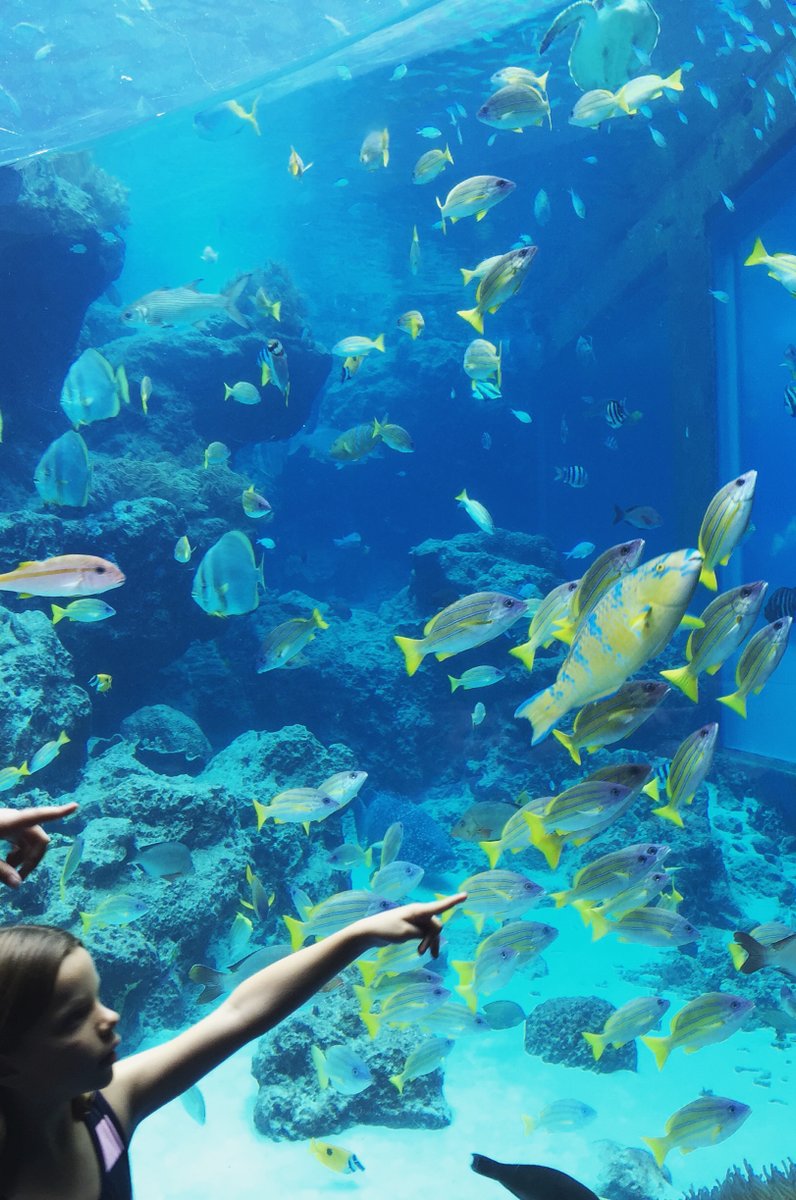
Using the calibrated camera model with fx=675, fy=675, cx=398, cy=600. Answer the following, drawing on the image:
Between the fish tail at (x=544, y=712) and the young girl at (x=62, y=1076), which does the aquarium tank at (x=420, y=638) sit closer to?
the fish tail at (x=544, y=712)

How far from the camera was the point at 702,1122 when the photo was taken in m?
3.39

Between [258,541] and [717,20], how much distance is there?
656 inches

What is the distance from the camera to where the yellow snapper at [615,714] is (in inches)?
125

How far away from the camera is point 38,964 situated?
40.9 inches

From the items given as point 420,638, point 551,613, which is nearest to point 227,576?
point 420,638

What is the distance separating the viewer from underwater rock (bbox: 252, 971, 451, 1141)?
4375 mm

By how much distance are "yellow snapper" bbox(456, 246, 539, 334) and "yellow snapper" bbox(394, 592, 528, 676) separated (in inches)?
77.1

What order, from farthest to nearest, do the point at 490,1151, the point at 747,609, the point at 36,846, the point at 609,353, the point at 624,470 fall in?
the point at 624,470 → the point at 609,353 → the point at 490,1151 → the point at 747,609 → the point at 36,846

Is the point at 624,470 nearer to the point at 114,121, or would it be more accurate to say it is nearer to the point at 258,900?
the point at 114,121

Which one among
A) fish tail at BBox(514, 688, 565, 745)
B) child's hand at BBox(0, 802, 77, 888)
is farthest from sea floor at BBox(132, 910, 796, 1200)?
child's hand at BBox(0, 802, 77, 888)

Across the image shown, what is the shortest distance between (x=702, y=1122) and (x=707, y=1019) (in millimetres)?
463

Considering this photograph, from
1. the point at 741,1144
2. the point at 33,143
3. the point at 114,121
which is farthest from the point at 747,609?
the point at 114,121

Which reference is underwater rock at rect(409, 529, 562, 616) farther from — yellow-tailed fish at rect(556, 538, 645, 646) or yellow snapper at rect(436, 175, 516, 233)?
yellow-tailed fish at rect(556, 538, 645, 646)

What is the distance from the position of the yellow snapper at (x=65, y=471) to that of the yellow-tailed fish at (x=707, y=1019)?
251 inches
